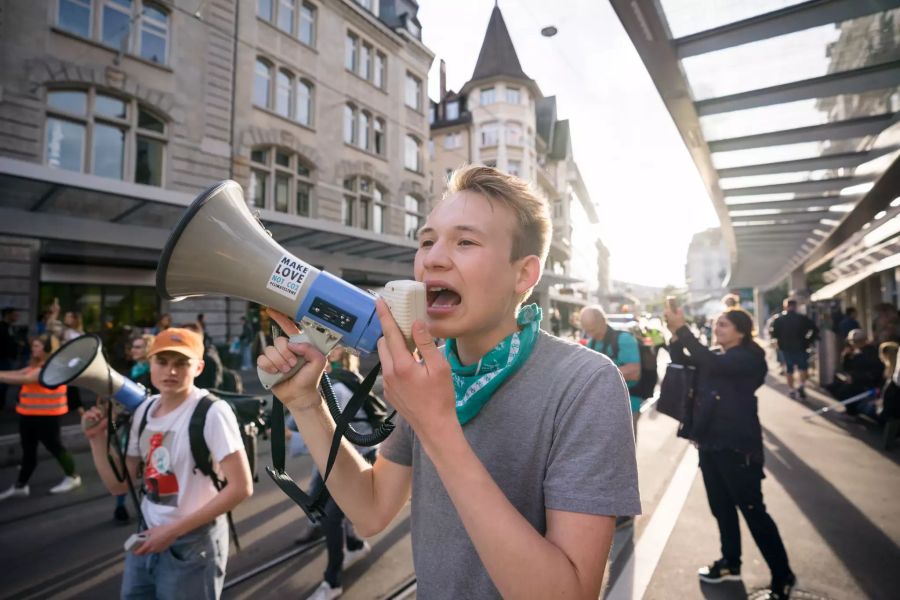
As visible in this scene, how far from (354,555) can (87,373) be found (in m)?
2.43

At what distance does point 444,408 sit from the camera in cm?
93

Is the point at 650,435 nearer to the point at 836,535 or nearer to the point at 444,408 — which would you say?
the point at 836,535

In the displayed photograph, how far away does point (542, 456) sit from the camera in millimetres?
1080

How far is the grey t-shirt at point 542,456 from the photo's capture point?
96 centimetres

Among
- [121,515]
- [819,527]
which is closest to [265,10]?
[121,515]

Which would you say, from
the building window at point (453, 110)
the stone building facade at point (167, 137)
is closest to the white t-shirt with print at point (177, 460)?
the stone building facade at point (167, 137)

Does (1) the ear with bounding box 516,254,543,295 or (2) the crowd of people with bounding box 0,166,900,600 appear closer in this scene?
(2) the crowd of people with bounding box 0,166,900,600

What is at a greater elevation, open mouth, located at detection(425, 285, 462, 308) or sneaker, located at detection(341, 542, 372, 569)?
open mouth, located at detection(425, 285, 462, 308)

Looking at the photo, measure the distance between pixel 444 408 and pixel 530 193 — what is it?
665 mm

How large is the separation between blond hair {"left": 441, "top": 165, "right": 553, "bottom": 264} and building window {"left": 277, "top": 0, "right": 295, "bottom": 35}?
17375mm

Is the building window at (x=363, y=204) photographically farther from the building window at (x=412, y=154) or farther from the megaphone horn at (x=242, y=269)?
the megaphone horn at (x=242, y=269)

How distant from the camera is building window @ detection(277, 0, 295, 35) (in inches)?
605

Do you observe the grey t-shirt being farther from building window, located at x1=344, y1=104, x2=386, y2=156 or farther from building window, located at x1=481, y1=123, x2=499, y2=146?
building window, located at x1=481, y1=123, x2=499, y2=146

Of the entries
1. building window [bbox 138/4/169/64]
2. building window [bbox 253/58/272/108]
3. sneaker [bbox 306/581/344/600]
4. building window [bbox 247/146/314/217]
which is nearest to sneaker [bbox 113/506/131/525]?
sneaker [bbox 306/581/344/600]
